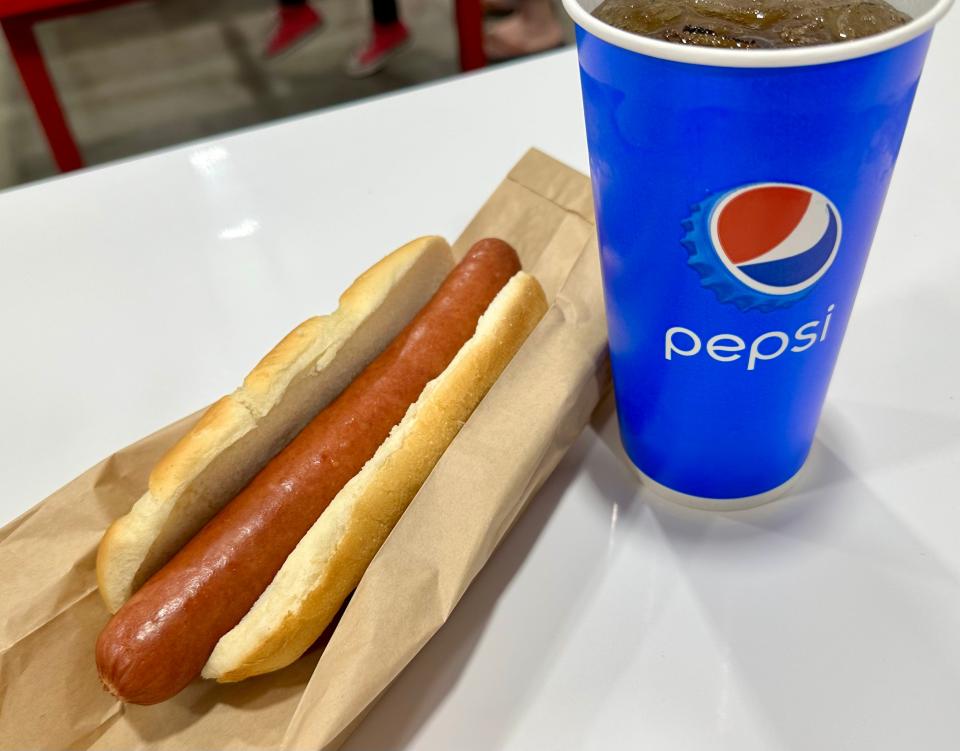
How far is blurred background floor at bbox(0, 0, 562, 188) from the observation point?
409cm

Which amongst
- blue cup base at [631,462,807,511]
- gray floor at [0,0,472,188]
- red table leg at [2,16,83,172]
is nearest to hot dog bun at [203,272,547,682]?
blue cup base at [631,462,807,511]

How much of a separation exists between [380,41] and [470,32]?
39.4 inches

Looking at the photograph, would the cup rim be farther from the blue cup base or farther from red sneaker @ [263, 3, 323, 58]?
red sneaker @ [263, 3, 323, 58]

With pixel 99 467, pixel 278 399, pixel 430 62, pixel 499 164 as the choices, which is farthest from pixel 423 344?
pixel 430 62

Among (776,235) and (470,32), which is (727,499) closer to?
(776,235)

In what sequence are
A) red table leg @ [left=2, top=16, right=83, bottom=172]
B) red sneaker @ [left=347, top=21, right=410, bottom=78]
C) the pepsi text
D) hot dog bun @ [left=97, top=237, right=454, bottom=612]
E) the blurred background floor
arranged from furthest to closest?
red sneaker @ [left=347, top=21, right=410, bottom=78], the blurred background floor, red table leg @ [left=2, top=16, right=83, bottom=172], hot dog bun @ [left=97, top=237, right=454, bottom=612], the pepsi text

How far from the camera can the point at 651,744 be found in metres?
0.77

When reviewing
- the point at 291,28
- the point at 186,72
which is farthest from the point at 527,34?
the point at 186,72

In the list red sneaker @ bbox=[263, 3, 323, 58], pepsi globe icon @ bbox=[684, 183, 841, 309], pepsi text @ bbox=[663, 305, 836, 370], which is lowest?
red sneaker @ bbox=[263, 3, 323, 58]

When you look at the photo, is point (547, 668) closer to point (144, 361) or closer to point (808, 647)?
point (808, 647)

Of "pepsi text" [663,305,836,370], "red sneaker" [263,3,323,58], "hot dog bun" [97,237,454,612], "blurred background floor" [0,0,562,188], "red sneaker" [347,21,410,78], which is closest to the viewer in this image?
"pepsi text" [663,305,836,370]

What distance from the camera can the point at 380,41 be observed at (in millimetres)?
4238

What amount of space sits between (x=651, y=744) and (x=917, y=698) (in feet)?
0.85

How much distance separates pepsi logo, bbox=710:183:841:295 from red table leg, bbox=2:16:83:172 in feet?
9.49
